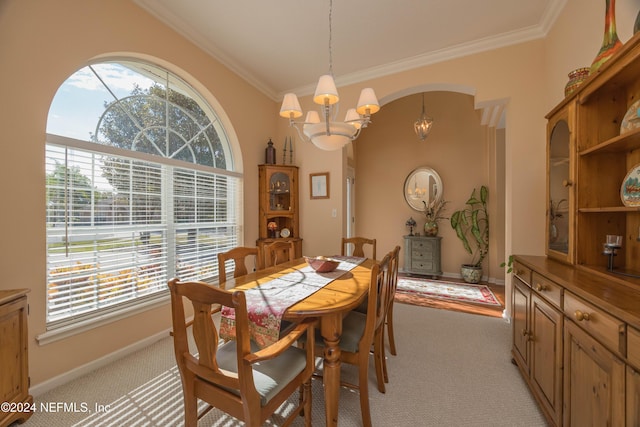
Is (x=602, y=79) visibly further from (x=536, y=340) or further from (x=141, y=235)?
(x=141, y=235)

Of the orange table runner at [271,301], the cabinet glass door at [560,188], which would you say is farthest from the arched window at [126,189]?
the cabinet glass door at [560,188]

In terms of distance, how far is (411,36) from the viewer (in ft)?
9.30

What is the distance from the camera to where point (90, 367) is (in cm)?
203

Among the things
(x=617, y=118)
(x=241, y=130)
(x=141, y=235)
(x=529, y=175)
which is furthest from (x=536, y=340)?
(x=241, y=130)

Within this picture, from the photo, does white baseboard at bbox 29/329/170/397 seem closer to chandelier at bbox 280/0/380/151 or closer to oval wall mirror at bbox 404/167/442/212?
chandelier at bbox 280/0/380/151

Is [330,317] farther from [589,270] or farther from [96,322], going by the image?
[96,322]

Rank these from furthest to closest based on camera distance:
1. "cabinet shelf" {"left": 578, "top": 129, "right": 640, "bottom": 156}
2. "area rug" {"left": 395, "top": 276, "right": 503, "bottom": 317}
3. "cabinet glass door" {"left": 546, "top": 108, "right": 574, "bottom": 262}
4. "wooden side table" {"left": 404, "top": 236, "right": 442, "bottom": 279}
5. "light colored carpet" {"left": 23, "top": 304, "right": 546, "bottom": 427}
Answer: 1. "wooden side table" {"left": 404, "top": 236, "right": 442, "bottom": 279}
2. "area rug" {"left": 395, "top": 276, "right": 503, "bottom": 317}
3. "cabinet glass door" {"left": 546, "top": 108, "right": 574, "bottom": 262}
4. "light colored carpet" {"left": 23, "top": 304, "right": 546, "bottom": 427}
5. "cabinet shelf" {"left": 578, "top": 129, "right": 640, "bottom": 156}

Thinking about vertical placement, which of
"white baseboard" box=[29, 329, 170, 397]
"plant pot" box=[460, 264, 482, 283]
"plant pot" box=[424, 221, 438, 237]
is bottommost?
"white baseboard" box=[29, 329, 170, 397]

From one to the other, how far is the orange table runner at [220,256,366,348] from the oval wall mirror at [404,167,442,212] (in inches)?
146

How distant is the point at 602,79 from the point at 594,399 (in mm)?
1504

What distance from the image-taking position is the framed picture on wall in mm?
Answer: 3826

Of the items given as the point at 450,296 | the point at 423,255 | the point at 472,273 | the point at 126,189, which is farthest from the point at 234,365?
the point at 472,273

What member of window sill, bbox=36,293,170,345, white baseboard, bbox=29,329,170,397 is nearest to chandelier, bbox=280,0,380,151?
window sill, bbox=36,293,170,345

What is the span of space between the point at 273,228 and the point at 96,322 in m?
2.15
